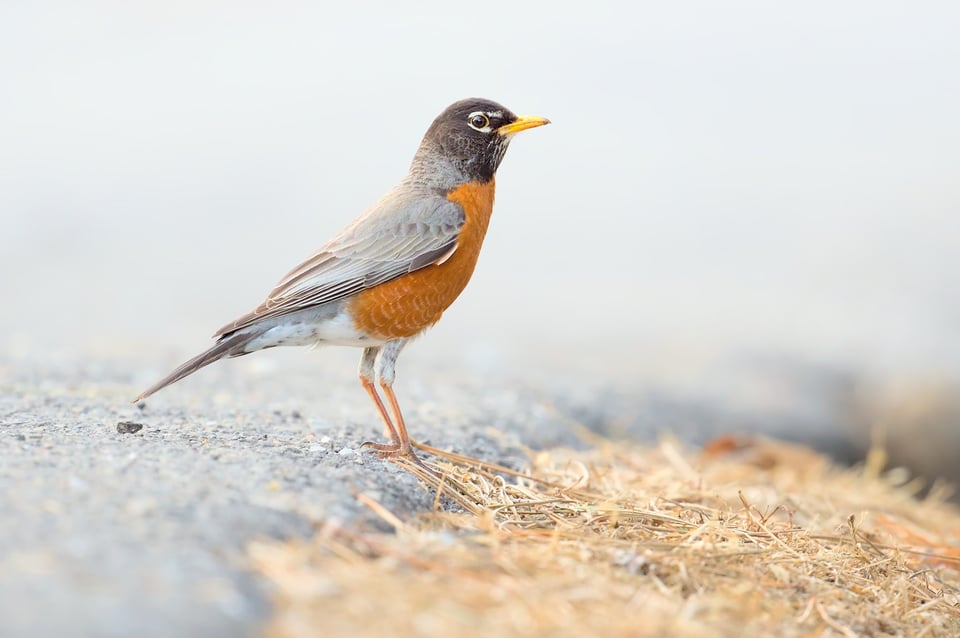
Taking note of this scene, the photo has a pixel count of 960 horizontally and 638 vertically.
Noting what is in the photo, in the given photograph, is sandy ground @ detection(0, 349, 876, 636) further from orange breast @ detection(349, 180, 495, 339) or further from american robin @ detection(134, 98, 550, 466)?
orange breast @ detection(349, 180, 495, 339)

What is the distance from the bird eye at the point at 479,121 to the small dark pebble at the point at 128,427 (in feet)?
8.24

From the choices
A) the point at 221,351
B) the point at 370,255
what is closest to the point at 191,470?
the point at 221,351

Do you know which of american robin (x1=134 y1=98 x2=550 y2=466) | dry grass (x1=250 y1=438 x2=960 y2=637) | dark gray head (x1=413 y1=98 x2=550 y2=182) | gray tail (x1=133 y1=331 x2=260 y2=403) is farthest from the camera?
dark gray head (x1=413 y1=98 x2=550 y2=182)

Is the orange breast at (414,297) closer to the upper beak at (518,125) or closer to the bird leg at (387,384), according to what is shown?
the bird leg at (387,384)

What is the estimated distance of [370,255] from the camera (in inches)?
225

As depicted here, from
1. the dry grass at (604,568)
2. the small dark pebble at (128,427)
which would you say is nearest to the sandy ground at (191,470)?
the small dark pebble at (128,427)

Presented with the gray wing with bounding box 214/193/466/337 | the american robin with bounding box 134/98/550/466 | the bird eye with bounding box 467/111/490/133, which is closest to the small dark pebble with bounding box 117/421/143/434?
the american robin with bounding box 134/98/550/466

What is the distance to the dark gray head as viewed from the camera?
631 cm

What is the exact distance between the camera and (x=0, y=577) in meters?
2.83

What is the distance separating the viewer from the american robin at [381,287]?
5.48 meters

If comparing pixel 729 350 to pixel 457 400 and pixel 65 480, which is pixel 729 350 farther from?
pixel 65 480

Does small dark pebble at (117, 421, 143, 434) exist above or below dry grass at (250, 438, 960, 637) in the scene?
below

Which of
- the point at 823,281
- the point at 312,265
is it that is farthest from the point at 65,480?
the point at 823,281

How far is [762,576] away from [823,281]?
8.29 m
